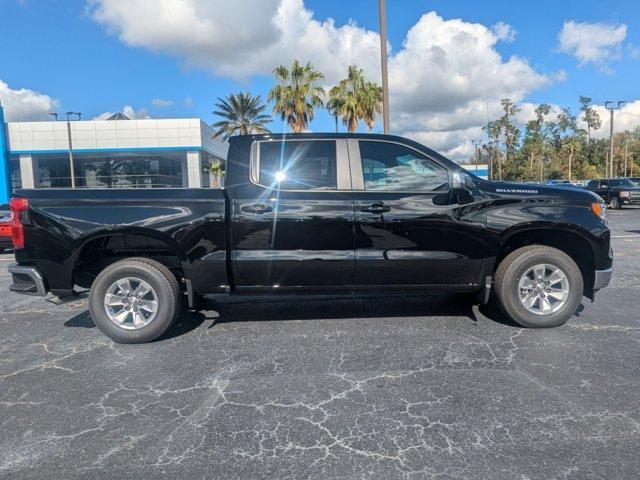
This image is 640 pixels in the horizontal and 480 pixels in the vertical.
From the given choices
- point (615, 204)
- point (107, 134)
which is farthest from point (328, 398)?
point (107, 134)

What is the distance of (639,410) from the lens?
310 cm

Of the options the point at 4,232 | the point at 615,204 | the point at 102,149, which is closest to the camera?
the point at 4,232

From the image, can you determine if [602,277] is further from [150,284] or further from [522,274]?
[150,284]

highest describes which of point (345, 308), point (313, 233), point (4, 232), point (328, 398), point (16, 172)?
point (16, 172)

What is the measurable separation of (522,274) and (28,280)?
15.6 feet

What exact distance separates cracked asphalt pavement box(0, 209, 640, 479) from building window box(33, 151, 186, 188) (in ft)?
121

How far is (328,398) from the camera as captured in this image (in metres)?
3.36

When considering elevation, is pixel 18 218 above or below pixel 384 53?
below

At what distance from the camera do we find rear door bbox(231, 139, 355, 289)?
4.50 m

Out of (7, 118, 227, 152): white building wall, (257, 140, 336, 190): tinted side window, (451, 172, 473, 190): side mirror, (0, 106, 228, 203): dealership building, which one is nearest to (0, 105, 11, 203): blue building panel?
(0, 106, 228, 203): dealership building

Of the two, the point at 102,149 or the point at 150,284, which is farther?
A: the point at 102,149

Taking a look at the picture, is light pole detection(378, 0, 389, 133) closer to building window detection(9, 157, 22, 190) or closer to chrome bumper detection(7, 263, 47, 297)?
chrome bumper detection(7, 263, 47, 297)

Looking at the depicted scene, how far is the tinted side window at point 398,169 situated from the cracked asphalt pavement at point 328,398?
1.46 metres

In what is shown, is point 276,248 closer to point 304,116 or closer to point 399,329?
point 399,329
